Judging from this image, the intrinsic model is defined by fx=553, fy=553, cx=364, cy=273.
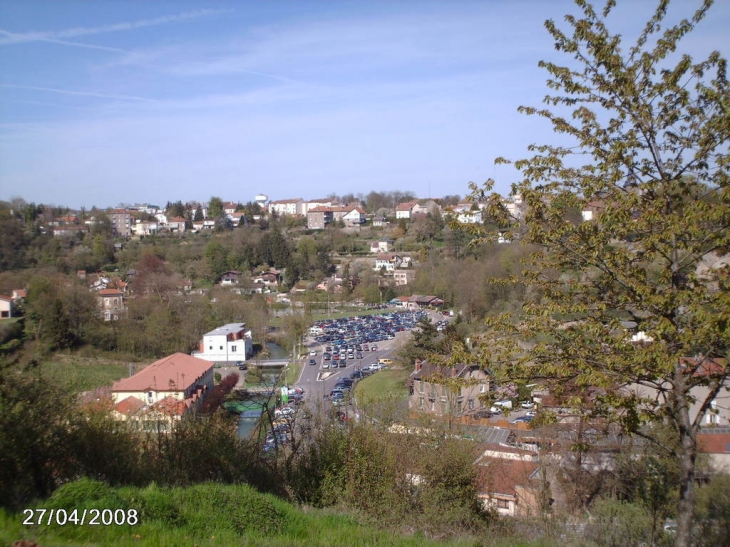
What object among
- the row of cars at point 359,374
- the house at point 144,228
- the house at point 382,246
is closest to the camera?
the row of cars at point 359,374

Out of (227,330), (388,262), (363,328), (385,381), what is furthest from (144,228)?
(385,381)

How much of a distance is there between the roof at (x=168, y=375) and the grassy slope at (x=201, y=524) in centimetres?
396

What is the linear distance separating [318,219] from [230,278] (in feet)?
57.8

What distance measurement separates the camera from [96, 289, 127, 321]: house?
57.9ft

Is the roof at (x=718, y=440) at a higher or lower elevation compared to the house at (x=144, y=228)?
lower

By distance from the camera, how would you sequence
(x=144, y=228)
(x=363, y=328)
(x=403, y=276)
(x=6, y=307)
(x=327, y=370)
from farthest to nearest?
1. (x=144, y=228)
2. (x=403, y=276)
3. (x=363, y=328)
4. (x=327, y=370)
5. (x=6, y=307)

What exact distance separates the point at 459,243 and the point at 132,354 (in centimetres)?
1539

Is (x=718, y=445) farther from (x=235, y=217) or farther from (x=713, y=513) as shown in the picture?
(x=235, y=217)

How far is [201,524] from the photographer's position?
2.89m

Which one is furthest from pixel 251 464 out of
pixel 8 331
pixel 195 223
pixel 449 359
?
pixel 195 223

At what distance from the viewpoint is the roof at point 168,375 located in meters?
7.36

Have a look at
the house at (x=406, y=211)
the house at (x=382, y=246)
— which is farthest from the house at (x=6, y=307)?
the house at (x=406, y=211)

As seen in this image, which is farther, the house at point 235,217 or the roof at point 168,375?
the house at point 235,217

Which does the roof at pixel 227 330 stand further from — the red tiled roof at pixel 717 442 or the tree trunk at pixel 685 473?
the tree trunk at pixel 685 473
